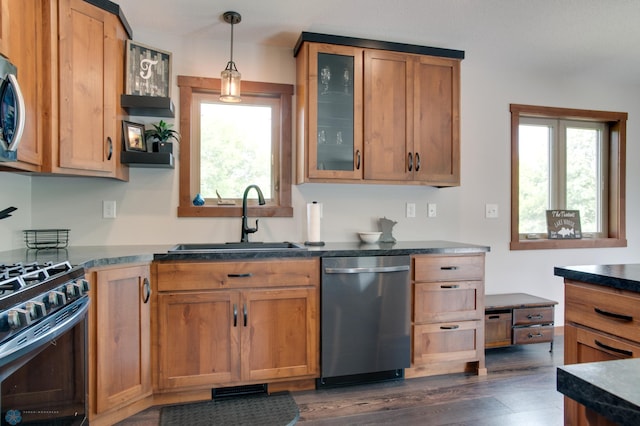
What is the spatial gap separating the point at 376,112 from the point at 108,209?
6.58 feet

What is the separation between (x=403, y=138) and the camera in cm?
280

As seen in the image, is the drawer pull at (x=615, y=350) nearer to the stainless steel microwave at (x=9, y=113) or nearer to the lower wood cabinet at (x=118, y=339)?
the lower wood cabinet at (x=118, y=339)

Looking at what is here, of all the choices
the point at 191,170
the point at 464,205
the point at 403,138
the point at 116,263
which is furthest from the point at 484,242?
the point at 116,263

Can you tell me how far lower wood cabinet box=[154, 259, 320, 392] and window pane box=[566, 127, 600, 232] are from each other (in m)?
2.89

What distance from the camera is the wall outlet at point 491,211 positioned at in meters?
3.37

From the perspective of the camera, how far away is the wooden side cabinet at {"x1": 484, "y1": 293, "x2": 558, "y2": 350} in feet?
9.68

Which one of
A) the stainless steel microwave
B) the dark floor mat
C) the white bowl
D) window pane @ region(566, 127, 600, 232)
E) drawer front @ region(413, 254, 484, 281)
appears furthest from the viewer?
window pane @ region(566, 127, 600, 232)

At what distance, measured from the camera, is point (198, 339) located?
2201 millimetres

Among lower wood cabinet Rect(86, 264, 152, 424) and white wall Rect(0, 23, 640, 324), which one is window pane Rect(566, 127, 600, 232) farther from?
lower wood cabinet Rect(86, 264, 152, 424)

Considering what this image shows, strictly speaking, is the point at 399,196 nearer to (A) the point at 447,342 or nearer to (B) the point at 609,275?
(A) the point at 447,342

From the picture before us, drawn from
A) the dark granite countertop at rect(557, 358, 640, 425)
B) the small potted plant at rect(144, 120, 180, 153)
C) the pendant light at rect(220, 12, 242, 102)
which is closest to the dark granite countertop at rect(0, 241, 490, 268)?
the small potted plant at rect(144, 120, 180, 153)

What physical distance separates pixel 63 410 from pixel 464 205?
3030 mm

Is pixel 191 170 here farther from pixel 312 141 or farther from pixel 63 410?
pixel 63 410

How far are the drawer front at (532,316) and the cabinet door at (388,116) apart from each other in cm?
141
